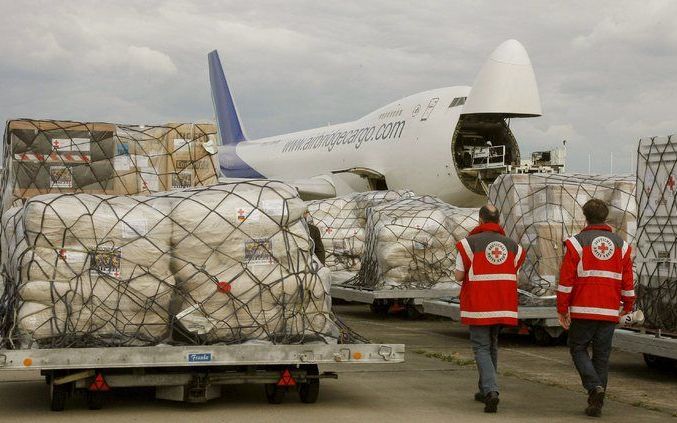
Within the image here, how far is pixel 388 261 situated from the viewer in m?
17.8

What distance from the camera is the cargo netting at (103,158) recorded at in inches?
466

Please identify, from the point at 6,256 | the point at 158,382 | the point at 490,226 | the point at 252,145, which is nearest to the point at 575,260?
the point at 490,226

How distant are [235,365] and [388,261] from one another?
941cm

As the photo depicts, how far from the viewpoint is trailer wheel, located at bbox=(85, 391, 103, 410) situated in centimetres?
851

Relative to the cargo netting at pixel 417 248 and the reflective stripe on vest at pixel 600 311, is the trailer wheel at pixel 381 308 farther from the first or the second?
the reflective stripe on vest at pixel 600 311

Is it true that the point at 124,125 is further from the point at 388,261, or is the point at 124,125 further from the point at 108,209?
the point at 388,261

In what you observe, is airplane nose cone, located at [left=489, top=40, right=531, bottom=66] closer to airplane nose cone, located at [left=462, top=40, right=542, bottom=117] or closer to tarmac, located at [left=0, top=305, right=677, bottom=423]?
airplane nose cone, located at [left=462, top=40, right=542, bottom=117]

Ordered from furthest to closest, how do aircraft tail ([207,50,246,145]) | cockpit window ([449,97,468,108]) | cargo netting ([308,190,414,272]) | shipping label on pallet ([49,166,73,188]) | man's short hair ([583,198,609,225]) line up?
aircraft tail ([207,50,246,145]) < cockpit window ([449,97,468,108]) < cargo netting ([308,190,414,272]) < shipping label on pallet ([49,166,73,188]) < man's short hair ([583,198,609,225])

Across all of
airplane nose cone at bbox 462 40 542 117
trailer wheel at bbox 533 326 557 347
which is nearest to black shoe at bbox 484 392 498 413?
trailer wheel at bbox 533 326 557 347

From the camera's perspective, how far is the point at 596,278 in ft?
29.2

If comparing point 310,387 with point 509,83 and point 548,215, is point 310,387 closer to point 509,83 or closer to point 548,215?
point 548,215

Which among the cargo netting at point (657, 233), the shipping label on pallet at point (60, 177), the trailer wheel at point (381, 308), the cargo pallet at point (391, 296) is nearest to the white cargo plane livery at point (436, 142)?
the trailer wheel at point (381, 308)

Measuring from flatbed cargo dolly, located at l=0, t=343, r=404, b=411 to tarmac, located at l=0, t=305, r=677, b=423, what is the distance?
0.16 meters

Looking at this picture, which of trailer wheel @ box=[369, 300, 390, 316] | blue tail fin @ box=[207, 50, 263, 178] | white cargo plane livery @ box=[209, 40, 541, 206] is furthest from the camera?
blue tail fin @ box=[207, 50, 263, 178]
